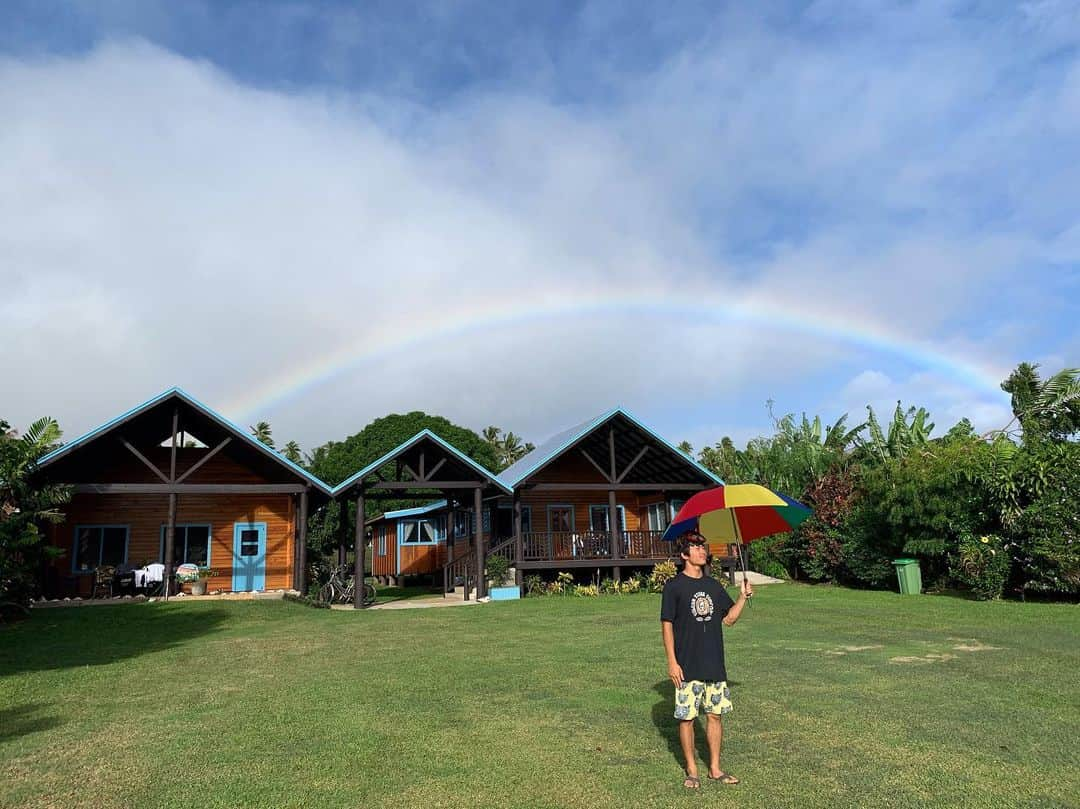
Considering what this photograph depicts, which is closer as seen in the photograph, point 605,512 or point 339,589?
point 339,589

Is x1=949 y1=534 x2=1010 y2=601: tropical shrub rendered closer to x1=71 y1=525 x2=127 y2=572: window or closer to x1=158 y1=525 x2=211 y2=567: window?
x1=158 y1=525 x2=211 y2=567: window

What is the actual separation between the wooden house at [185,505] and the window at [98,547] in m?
0.03

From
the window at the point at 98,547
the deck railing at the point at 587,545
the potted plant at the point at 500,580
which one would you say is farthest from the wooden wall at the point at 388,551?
the potted plant at the point at 500,580

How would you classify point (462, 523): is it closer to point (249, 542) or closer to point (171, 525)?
point (249, 542)

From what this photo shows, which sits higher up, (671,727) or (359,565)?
(359,565)

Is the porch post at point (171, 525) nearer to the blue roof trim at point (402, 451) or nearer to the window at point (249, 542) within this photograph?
the window at point (249, 542)

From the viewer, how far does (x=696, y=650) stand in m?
5.18

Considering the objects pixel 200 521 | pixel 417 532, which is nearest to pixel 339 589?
pixel 200 521

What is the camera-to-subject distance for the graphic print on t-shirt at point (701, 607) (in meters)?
5.19

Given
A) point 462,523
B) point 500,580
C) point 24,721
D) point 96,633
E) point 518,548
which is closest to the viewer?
point 24,721

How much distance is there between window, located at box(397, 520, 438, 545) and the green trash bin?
18.8 m

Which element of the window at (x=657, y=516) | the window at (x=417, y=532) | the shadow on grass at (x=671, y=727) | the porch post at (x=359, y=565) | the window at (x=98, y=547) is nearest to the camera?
the shadow on grass at (x=671, y=727)

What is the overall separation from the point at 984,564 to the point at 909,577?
2.90 metres

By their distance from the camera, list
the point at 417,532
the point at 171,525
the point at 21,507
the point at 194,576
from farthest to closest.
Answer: the point at 417,532 < the point at 194,576 < the point at 171,525 < the point at 21,507
